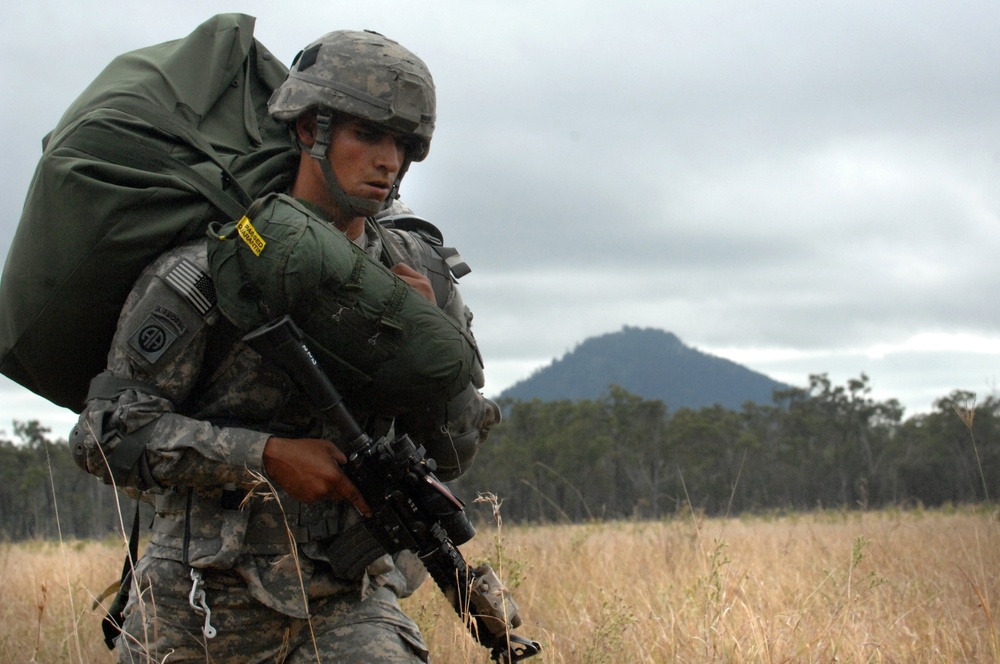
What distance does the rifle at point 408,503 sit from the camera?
2.74 m

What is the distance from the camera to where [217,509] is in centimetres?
298

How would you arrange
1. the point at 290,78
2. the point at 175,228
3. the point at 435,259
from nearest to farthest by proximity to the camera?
the point at 175,228 → the point at 290,78 → the point at 435,259

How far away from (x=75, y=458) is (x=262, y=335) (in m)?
0.64

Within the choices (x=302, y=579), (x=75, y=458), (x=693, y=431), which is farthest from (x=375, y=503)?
(x=693, y=431)

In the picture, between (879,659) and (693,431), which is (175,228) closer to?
(879,659)

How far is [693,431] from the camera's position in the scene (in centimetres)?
4800

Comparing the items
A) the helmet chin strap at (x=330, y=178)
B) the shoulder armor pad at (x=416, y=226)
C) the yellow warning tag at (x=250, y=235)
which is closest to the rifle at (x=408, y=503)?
the yellow warning tag at (x=250, y=235)

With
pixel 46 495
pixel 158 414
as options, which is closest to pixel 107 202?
pixel 158 414

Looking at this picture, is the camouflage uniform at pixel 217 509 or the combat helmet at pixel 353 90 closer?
the camouflage uniform at pixel 217 509

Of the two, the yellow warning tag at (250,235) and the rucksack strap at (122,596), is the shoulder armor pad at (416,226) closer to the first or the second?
the yellow warning tag at (250,235)

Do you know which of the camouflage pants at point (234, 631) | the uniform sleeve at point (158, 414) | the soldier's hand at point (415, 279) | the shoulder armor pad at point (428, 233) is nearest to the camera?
the uniform sleeve at point (158, 414)

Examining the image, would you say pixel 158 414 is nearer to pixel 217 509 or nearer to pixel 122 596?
pixel 217 509

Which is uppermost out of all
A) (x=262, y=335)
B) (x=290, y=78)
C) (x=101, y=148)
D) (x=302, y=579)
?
(x=290, y=78)

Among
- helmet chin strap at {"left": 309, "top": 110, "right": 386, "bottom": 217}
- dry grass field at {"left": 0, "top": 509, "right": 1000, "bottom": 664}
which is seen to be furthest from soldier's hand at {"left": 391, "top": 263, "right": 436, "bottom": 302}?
dry grass field at {"left": 0, "top": 509, "right": 1000, "bottom": 664}
